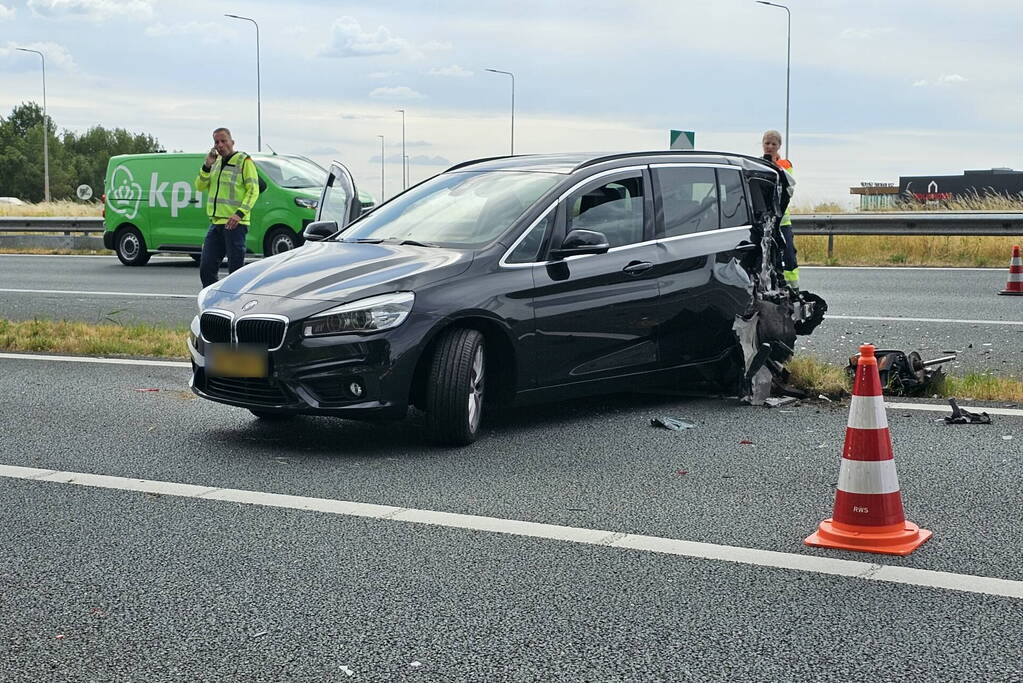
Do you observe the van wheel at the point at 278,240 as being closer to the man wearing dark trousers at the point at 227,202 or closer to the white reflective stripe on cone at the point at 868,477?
the man wearing dark trousers at the point at 227,202

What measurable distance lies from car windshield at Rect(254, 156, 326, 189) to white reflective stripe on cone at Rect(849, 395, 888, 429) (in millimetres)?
17799

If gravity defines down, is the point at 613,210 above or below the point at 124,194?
below

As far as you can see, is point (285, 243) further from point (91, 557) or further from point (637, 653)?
point (637, 653)

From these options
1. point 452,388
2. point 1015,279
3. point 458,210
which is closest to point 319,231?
point 458,210

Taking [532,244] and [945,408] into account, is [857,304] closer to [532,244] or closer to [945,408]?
[945,408]

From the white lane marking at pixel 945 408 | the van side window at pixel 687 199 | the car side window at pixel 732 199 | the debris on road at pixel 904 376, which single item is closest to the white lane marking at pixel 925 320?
the debris on road at pixel 904 376

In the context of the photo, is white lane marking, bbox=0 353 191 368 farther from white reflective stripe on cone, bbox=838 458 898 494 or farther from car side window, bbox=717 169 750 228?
white reflective stripe on cone, bbox=838 458 898 494

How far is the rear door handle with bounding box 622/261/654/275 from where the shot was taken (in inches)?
312

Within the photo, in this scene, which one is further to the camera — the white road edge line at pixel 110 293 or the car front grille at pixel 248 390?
the white road edge line at pixel 110 293

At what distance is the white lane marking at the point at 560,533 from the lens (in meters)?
4.64

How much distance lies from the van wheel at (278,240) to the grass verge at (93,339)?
9.96 m

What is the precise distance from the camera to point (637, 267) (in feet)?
26.1

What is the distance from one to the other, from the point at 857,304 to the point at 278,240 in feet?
35.0

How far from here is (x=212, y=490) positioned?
6090mm
